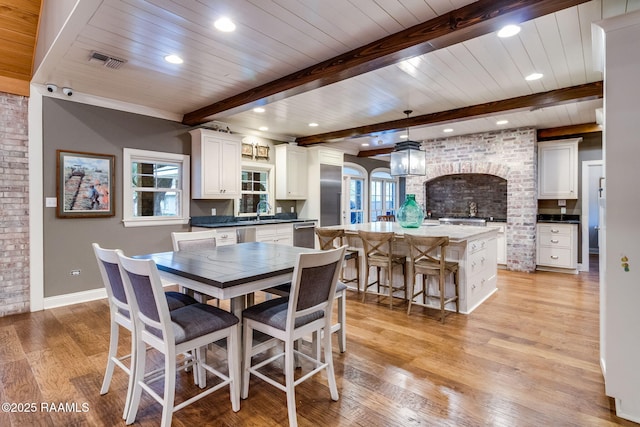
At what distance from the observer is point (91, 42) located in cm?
277

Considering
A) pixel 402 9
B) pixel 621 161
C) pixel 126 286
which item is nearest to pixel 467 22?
pixel 402 9

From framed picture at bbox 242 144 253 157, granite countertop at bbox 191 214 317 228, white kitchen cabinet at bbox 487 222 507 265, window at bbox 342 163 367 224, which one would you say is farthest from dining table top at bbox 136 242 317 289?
window at bbox 342 163 367 224

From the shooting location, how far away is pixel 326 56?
119 inches

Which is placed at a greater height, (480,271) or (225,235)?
(225,235)

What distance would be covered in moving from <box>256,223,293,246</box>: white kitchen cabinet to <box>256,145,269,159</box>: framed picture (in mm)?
1351

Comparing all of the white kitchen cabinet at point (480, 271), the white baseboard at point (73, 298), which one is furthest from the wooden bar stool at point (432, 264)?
the white baseboard at point (73, 298)

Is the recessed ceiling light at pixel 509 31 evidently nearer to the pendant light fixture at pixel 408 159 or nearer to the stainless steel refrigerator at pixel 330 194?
the pendant light fixture at pixel 408 159

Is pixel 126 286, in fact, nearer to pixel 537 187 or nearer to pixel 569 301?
pixel 569 301

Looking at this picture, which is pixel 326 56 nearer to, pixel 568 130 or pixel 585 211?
pixel 568 130

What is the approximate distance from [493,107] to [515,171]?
2.17 meters

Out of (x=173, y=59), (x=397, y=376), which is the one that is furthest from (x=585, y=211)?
(x=173, y=59)

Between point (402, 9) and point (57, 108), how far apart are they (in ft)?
13.1

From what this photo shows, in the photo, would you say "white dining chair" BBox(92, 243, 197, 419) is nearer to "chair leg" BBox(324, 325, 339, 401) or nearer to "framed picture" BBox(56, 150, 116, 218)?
"chair leg" BBox(324, 325, 339, 401)

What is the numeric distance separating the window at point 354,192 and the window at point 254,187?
2303 millimetres
